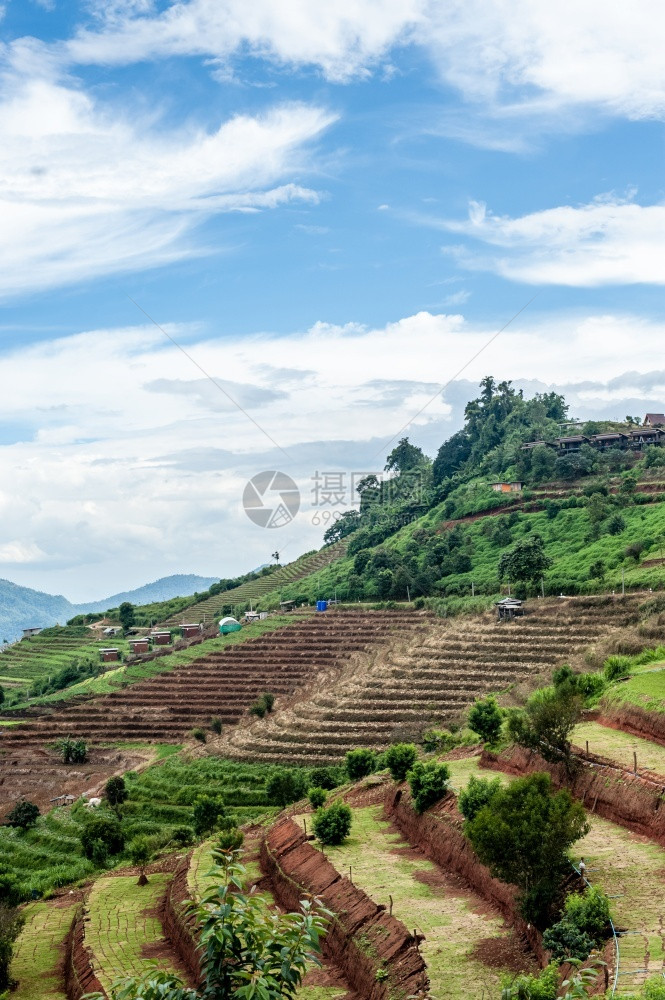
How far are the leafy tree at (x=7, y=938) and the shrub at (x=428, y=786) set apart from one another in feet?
36.2

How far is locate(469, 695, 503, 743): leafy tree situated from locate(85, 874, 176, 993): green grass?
1082 cm

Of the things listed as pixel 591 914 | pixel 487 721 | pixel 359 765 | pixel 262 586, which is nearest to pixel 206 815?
pixel 359 765

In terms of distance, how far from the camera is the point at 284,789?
38375 mm

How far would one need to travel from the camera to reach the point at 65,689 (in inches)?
2837

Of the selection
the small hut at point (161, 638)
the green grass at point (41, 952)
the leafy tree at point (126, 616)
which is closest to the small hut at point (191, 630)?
the small hut at point (161, 638)

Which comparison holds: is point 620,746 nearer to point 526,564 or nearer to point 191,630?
point 526,564

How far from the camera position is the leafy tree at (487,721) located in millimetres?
30703

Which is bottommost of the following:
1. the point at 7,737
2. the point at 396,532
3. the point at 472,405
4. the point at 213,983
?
the point at 7,737

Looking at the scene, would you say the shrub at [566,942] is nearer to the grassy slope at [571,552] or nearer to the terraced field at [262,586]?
the grassy slope at [571,552]

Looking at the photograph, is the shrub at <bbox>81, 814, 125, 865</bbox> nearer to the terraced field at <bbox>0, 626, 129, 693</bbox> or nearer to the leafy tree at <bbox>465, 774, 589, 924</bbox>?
the leafy tree at <bbox>465, 774, 589, 924</bbox>

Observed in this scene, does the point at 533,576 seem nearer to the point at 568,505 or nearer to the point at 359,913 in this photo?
the point at 568,505

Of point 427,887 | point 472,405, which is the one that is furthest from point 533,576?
point 472,405

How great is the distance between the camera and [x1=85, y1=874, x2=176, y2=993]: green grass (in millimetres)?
23109

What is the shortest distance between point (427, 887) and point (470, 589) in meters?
44.5
